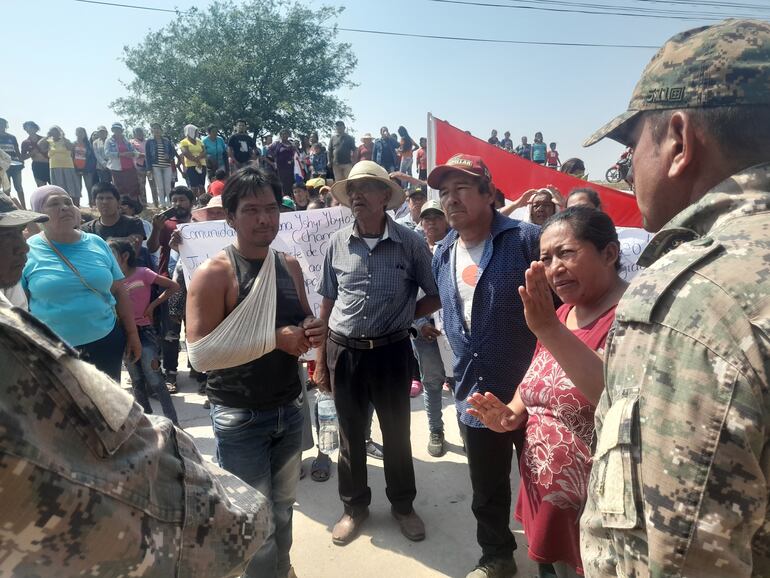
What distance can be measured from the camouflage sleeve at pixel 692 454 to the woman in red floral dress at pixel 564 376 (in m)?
0.73

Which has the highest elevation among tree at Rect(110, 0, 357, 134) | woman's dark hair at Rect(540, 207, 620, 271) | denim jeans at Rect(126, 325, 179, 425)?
tree at Rect(110, 0, 357, 134)

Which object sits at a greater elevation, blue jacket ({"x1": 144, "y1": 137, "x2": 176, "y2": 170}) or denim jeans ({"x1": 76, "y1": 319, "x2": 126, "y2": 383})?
blue jacket ({"x1": 144, "y1": 137, "x2": 176, "y2": 170})

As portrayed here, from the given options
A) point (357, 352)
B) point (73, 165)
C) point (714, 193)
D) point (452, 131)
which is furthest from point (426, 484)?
point (73, 165)

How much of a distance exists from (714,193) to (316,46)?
108 ft

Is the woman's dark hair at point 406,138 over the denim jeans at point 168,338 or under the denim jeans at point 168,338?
over

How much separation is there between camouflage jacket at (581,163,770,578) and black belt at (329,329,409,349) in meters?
1.91

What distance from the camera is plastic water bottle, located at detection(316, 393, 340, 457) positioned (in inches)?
141

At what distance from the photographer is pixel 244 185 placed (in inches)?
83.0

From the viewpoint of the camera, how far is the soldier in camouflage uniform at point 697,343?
739 mm

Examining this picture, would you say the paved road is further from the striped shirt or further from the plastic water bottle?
the striped shirt

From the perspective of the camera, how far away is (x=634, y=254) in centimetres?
362

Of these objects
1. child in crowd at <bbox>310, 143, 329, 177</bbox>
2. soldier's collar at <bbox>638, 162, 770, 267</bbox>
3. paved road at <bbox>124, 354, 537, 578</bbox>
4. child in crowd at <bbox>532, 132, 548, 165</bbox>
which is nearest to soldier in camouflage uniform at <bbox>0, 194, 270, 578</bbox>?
soldier's collar at <bbox>638, 162, 770, 267</bbox>

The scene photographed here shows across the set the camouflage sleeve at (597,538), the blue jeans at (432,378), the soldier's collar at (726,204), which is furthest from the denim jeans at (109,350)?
the soldier's collar at (726,204)

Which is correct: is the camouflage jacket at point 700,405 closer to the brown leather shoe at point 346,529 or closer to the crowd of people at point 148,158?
Answer: the brown leather shoe at point 346,529
